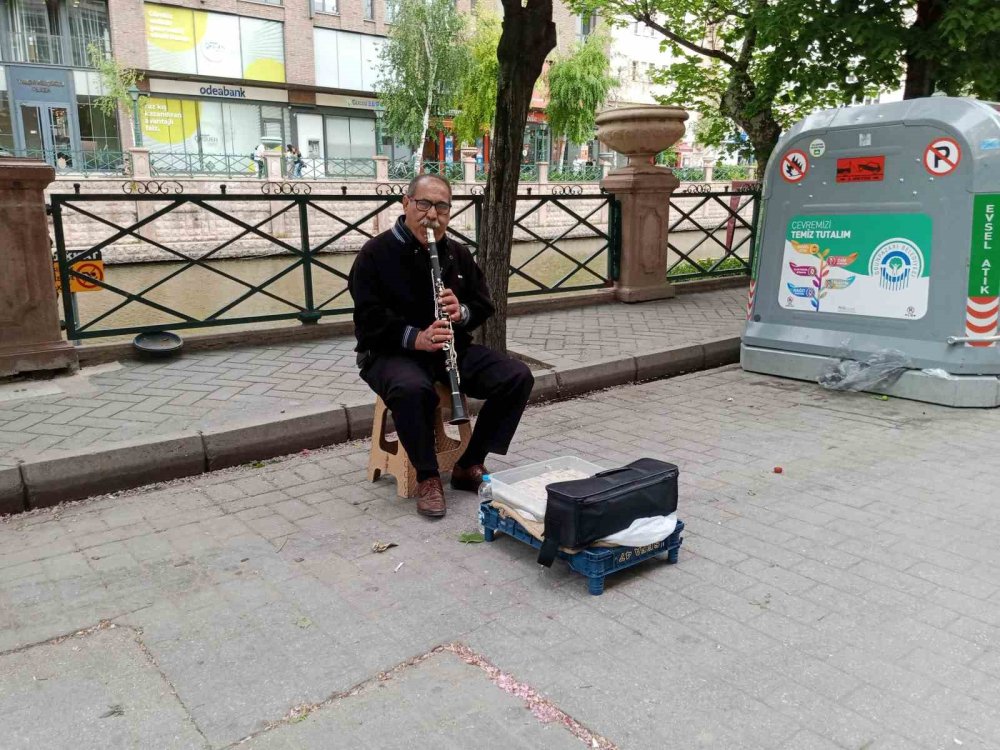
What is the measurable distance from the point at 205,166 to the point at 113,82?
5803mm

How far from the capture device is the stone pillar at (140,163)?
86.7 ft

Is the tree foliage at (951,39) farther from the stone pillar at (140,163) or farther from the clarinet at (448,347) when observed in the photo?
the stone pillar at (140,163)

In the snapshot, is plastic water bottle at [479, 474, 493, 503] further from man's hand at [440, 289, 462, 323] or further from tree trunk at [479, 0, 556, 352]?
tree trunk at [479, 0, 556, 352]

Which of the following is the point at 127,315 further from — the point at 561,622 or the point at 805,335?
the point at 561,622

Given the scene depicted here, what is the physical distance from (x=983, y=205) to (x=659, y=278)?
464cm

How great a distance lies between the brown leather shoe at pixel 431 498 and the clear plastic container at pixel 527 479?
357 millimetres

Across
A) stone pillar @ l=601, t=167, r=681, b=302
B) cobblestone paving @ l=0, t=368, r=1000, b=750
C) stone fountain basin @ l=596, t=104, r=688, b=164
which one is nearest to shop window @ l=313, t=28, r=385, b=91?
stone fountain basin @ l=596, t=104, r=688, b=164

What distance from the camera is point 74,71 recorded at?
33.1 m

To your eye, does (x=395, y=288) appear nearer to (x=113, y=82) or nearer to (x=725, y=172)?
(x=113, y=82)

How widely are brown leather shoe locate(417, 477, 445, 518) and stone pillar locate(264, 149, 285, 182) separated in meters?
25.1

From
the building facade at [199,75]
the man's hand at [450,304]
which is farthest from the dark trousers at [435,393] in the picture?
the building facade at [199,75]

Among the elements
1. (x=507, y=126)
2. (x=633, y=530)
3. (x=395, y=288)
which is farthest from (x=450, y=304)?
(x=507, y=126)

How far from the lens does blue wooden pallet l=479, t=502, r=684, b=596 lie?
330 centimetres

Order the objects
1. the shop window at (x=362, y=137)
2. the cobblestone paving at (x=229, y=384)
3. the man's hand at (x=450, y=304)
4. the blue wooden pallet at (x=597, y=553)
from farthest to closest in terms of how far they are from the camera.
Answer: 1. the shop window at (x=362, y=137)
2. the cobblestone paving at (x=229, y=384)
3. the man's hand at (x=450, y=304)
4. the blue wooden pallet at (x=597, y=553)
